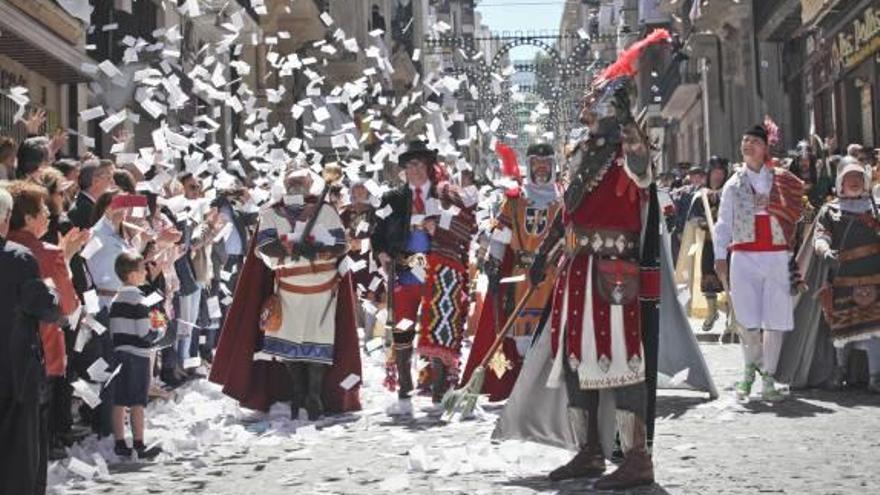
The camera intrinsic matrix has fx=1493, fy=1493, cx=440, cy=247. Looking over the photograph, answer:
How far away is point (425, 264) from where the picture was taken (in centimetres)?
1123

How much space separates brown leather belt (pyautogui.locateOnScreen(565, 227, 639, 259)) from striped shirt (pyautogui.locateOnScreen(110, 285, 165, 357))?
112 inches

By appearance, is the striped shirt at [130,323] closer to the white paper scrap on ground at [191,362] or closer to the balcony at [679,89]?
the white paper scrap on ground at [191,362]

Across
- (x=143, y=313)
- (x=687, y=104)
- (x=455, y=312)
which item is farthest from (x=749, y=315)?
(x=687, y=104)

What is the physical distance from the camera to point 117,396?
8.62 meters

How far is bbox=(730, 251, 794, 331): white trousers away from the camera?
1038cm

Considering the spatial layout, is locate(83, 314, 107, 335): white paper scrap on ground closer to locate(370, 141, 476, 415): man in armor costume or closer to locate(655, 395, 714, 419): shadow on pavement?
locate(370, 141, 476, 415): man in armor costume

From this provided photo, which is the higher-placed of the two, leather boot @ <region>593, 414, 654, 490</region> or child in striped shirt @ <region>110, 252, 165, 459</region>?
child in striped shirt @ <region>110, 252, 165, 459</region>

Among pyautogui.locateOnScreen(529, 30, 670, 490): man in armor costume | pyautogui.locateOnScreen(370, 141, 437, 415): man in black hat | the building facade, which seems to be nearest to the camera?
pyautogui.locateOnScreen(529, 30, 670, 490): man in armor costume

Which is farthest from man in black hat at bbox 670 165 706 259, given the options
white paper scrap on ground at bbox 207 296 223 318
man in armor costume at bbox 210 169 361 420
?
man in armor costume at bbox 210 169 361 420

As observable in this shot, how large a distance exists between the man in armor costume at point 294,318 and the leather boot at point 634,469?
373 centimetres

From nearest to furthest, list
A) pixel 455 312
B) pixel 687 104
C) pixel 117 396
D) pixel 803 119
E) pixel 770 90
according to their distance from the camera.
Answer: pixel 117 396 < pixel 455 312 < pixel 803 119 < pixel 770 90 < pixel 687 104

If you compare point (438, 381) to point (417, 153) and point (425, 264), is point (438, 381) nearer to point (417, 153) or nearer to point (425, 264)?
point (425, 264)

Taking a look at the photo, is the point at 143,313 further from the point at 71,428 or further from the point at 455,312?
the point at 455,312

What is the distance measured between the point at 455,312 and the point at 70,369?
10.6 feet
